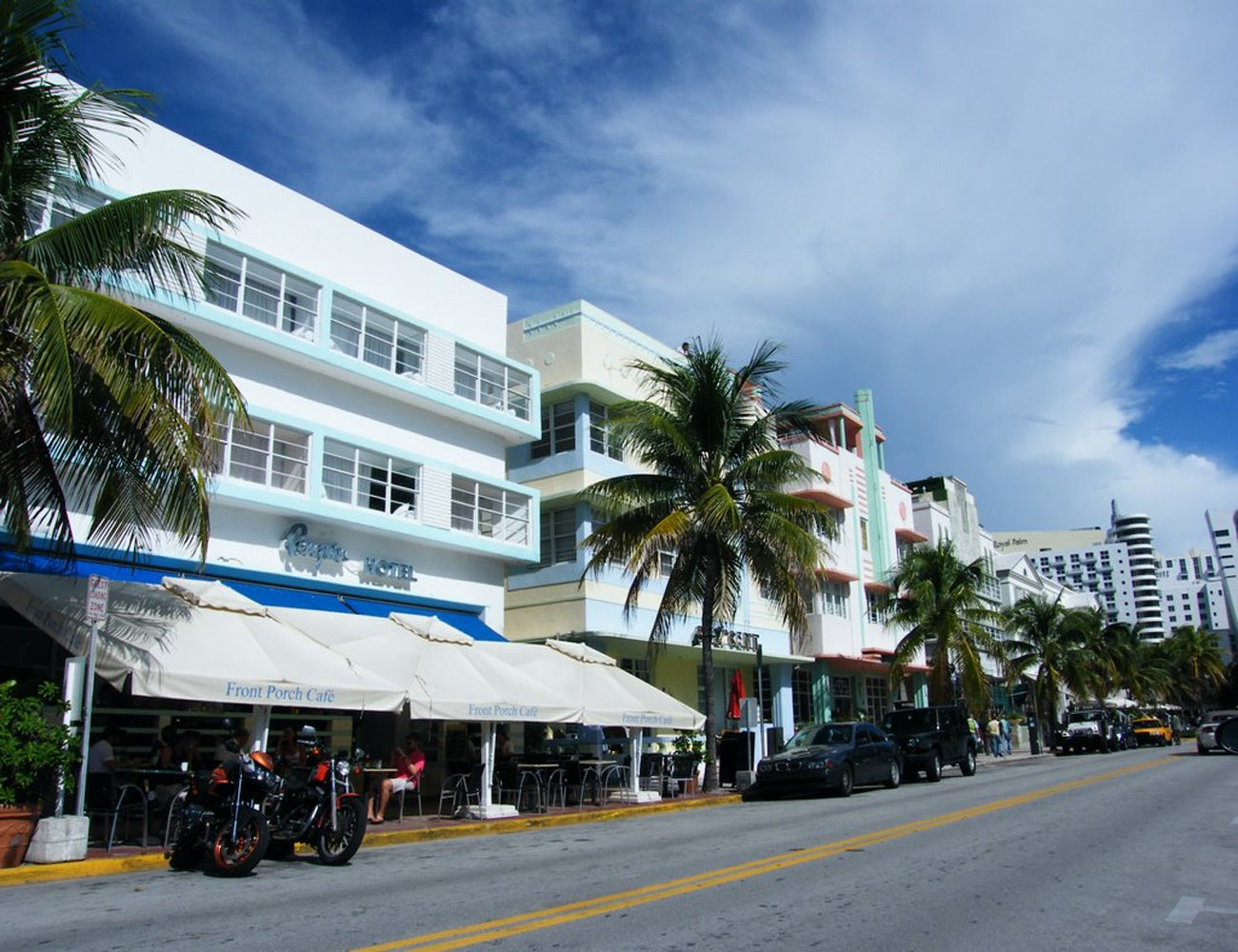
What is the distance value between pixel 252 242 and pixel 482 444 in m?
7.46

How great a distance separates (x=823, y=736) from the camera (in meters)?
22.2

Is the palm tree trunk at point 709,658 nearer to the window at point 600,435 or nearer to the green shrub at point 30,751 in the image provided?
the window at point 600,435

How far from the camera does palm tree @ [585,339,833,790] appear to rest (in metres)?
22.3

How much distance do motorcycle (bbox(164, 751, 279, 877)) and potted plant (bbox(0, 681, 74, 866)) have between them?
1.66m

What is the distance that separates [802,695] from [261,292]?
81.6ft

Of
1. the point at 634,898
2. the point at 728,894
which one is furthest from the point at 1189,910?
the point at 634,898

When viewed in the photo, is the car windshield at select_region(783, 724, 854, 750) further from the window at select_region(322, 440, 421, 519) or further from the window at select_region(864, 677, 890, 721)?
the window at select_region(864, 677, 890, 721)

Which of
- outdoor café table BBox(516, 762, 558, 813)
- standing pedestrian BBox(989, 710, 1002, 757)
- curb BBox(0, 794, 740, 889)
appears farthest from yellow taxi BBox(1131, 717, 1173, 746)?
outdoor café table BBox(516, 762, 558, 813)

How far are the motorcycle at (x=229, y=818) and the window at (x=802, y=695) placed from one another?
94.3 ft

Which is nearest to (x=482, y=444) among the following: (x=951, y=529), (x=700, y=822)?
(x=700, y=822)

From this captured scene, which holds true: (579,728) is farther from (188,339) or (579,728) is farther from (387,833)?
(188,339)

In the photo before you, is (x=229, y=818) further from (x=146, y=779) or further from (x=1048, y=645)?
(x=1048, y=645)

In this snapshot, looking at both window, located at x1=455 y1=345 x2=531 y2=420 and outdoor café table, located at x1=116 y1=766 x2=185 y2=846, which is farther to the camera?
window, located at x1=455 y1=345 x2=531 y2=420

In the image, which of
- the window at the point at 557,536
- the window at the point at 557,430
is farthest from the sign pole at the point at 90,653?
the window at the point at 557,430
